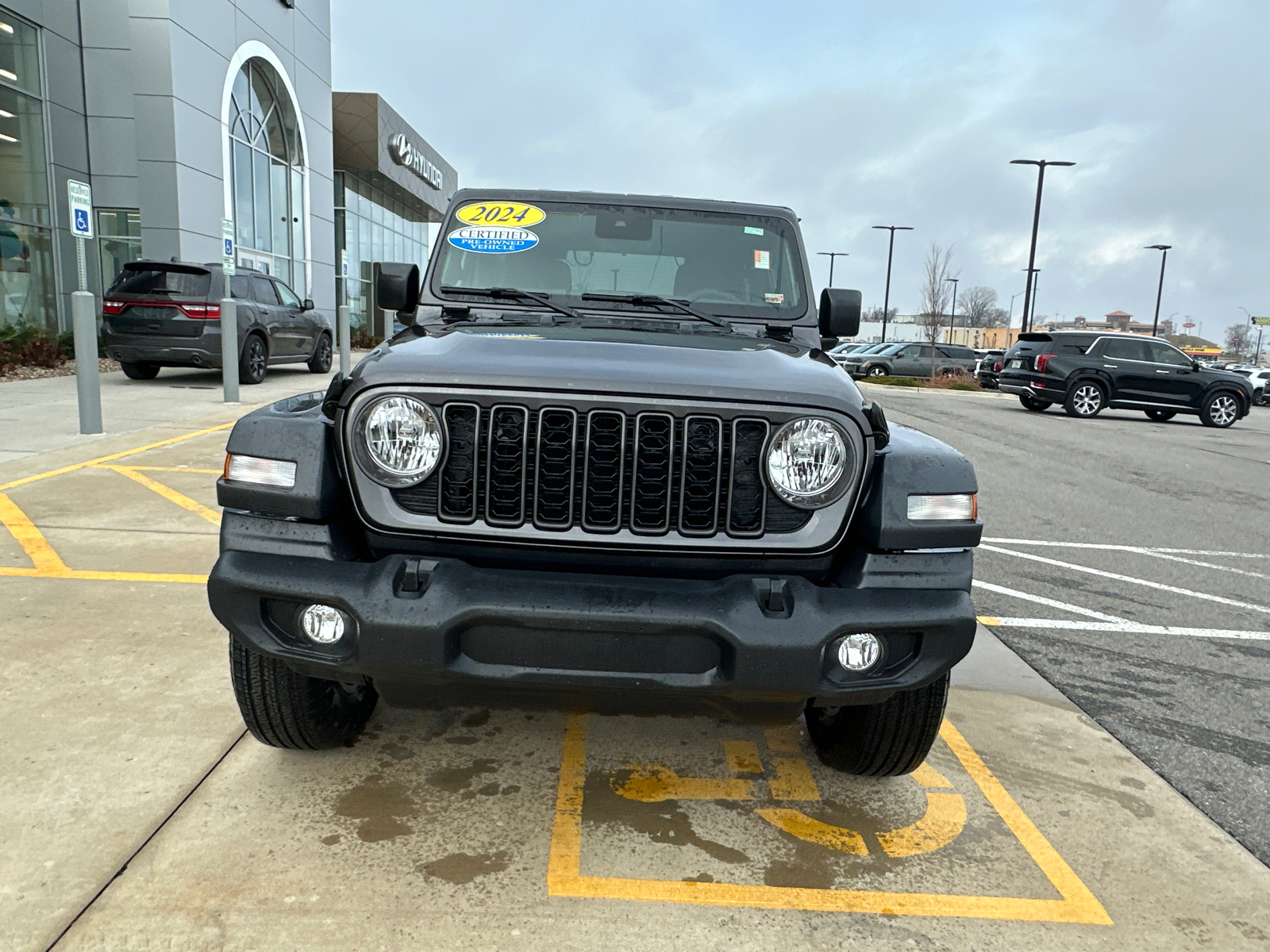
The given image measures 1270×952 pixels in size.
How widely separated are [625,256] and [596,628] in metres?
1.93

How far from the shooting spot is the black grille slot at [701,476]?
2268 mm

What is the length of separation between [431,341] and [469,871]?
1.47m

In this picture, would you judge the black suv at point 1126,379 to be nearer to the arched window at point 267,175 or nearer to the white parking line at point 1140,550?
the white parking line at point 1140,550

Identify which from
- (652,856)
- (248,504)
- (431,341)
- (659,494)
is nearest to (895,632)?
(659,494)

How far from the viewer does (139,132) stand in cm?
1780

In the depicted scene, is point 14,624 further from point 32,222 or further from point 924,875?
point 32,222

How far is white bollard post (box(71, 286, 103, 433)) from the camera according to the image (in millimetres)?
8352

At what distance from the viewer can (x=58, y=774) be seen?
2.63m

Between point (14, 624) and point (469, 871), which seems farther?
point (14, 624)

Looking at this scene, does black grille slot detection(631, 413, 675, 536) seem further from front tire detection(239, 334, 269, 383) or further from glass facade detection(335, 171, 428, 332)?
glass facade detection(335, 171, 428, 332)

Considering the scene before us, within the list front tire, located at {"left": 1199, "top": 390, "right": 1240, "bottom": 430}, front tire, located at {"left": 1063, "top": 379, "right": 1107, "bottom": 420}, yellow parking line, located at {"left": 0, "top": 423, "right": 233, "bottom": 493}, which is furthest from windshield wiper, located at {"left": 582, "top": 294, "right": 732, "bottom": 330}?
front tire, located at {"left": 1199, "top": 390, "right": 1240, "bottom": 430}

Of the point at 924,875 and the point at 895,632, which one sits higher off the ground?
the point at 895,632

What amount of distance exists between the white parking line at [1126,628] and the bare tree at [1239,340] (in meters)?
106

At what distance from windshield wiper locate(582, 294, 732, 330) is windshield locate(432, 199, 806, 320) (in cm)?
4
